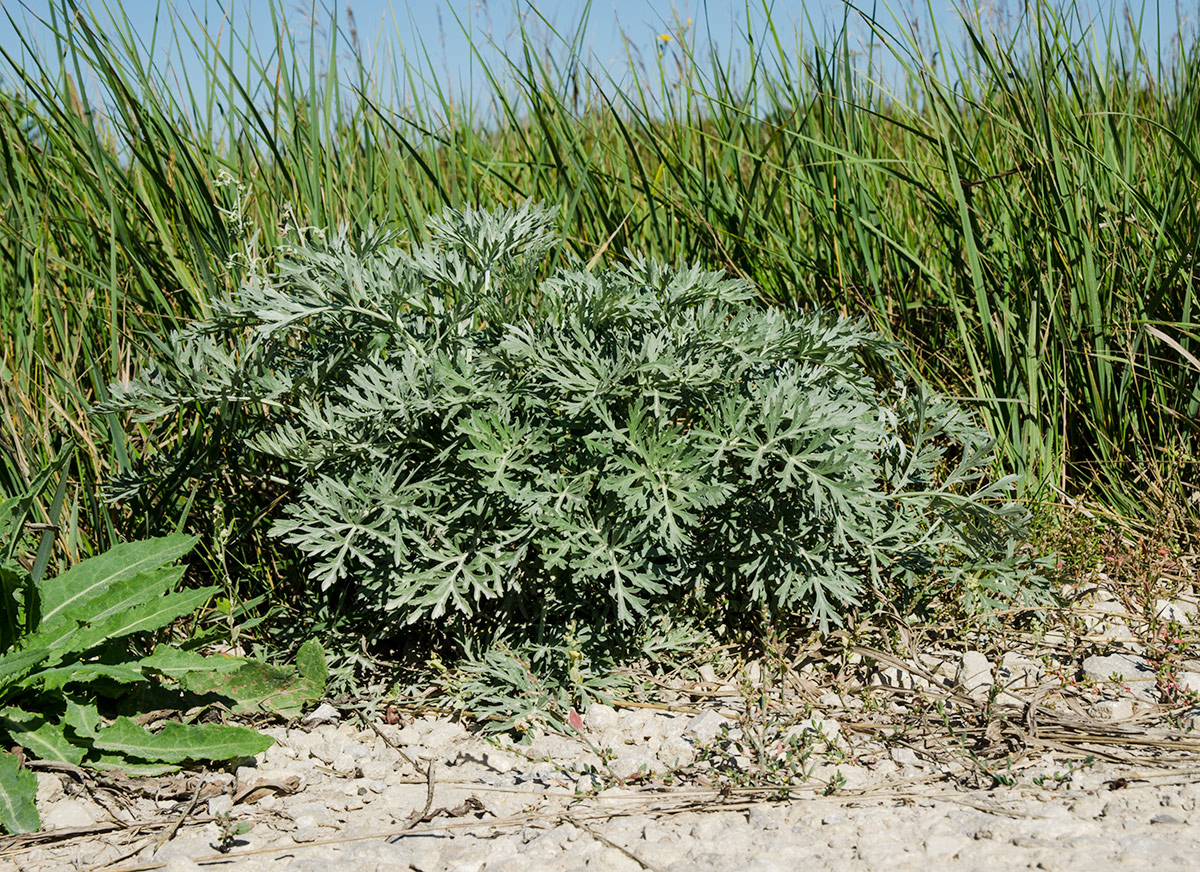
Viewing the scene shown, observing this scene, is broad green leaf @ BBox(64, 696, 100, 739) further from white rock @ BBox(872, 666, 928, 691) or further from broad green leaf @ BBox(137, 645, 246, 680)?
white rock @ BBox(872, 666, 928, 691)

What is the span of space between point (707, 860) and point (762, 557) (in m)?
0.86

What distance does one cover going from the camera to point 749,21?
3592mm

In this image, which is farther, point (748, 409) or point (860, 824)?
point (748, 409)

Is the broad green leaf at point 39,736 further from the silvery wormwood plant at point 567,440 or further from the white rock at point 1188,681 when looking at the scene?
the white rock at point 1188,681

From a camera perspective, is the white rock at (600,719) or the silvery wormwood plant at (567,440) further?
the white rock at (600,719)

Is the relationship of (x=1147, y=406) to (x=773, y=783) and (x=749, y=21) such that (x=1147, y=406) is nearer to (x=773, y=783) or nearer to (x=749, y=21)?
(x=749, y=21)

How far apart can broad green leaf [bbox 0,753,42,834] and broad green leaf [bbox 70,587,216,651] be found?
331 millimetres

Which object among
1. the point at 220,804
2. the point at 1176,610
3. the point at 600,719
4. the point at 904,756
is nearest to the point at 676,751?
the point at 600,719

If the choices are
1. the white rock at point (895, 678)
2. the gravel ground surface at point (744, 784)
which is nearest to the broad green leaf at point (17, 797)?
the gravel ground surface at point (744, 784)

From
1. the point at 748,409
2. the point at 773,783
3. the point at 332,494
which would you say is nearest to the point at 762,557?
the point at 748,409

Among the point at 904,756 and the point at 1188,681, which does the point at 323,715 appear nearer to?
the point at 904,756

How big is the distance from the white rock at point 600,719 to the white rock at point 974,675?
33.7 inches

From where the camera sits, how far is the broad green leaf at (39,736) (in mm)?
2262

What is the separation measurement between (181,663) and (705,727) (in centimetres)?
129
